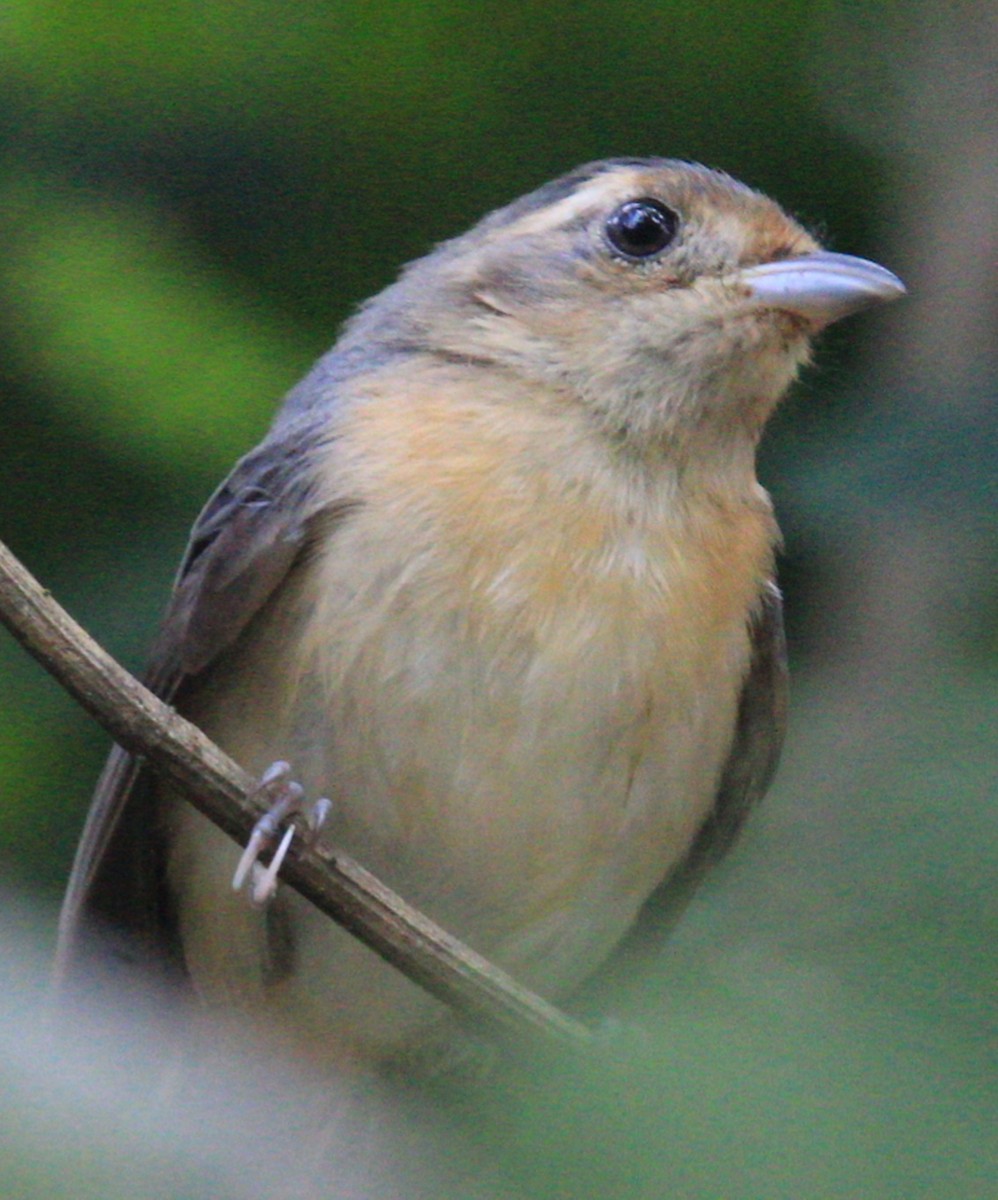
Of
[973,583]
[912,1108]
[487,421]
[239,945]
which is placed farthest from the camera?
[239,945]

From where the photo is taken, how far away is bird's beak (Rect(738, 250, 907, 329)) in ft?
8.90

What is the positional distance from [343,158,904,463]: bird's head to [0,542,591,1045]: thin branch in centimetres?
101

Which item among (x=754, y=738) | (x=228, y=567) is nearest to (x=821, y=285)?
(x=754, y=738)

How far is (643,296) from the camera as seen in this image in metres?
2.92

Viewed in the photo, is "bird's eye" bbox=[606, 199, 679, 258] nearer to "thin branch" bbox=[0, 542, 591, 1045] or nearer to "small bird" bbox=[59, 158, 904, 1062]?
"small bird" bbox=[59, 158, 904, 1062]

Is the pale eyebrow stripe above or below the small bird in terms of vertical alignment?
above

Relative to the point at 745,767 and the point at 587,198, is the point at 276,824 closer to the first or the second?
the point at 745,767

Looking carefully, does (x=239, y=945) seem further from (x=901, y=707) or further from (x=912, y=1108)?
(x=912, y=1108)

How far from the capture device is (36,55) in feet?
8.48

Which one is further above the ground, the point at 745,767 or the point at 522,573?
the point at 522,573

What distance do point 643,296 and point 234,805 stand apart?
4.35 ft

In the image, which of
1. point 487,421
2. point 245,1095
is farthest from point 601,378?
point 245,1095

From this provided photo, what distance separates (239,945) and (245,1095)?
2319mm

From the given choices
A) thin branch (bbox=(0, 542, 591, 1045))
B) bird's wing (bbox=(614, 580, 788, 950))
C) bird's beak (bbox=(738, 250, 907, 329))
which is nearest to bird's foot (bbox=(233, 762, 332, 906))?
thin branch (bbox=(0, 542, 591, 1045))
